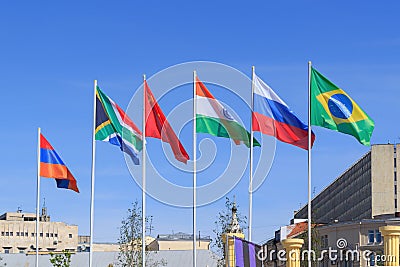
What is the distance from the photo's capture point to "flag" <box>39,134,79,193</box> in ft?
117

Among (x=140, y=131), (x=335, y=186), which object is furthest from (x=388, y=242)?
(x=335, y=186)

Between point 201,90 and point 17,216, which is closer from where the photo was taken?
point 201,90

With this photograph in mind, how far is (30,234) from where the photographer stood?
142 m

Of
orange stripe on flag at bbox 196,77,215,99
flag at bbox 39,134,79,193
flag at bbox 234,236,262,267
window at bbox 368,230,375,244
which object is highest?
orange stripe on flag at bbox 196,77,215,99

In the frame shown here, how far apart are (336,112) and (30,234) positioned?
118 meters

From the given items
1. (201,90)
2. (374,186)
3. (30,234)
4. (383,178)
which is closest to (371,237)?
(374,186)

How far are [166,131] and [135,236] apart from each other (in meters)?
27.9

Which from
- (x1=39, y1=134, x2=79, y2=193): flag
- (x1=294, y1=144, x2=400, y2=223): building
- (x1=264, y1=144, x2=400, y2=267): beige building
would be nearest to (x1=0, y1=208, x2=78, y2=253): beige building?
(x1=264, y1=144, x2=400, y2=267): beige building

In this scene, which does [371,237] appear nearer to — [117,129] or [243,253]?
[117,129]

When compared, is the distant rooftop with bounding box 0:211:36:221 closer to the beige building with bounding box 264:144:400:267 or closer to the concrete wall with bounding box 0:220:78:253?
the concrete wall with bounding box 0:220:78:253

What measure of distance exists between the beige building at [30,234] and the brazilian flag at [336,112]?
364ft

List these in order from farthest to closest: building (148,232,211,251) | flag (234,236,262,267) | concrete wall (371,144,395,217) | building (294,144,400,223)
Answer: building (148,232,211,251) → concrete wall (371,144,395,217) → building (294,144,400,223) → flag (234,236,262,267)

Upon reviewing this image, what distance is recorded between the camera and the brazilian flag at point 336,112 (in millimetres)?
28594

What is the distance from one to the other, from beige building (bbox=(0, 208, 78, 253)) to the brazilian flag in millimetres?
111002
